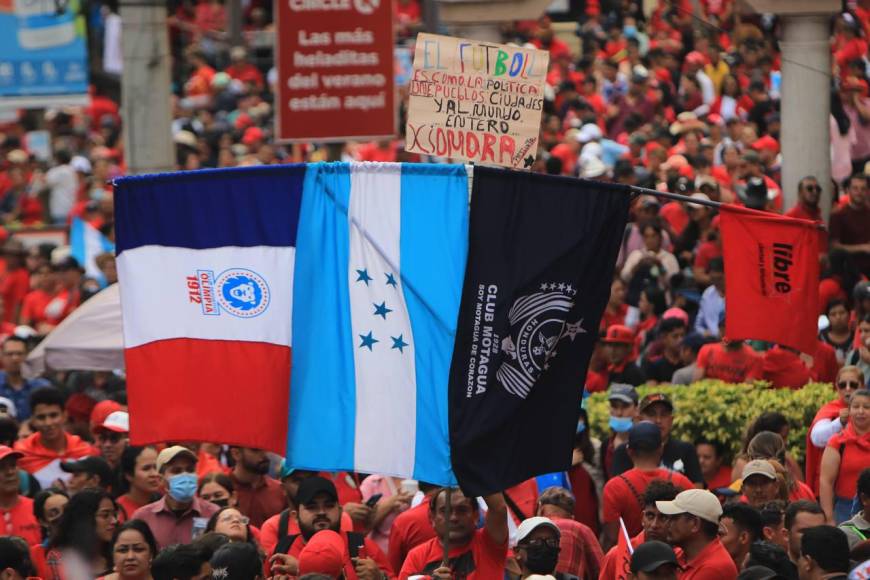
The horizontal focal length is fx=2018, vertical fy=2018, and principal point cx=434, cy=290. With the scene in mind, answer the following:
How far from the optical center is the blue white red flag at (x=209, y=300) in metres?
9.13

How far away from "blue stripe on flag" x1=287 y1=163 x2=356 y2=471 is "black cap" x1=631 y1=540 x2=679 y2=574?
140 centimetres

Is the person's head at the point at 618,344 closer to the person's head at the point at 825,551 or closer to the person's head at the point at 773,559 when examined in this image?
the person's head at the point at 773,559

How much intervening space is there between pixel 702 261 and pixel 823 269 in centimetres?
157

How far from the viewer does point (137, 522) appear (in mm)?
9680

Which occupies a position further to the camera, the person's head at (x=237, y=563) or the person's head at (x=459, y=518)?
the person's head at (x=459, y=518)

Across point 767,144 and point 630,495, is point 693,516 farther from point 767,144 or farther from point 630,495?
point 767,144

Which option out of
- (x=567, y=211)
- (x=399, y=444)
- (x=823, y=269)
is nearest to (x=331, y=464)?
(x=399, y=444)

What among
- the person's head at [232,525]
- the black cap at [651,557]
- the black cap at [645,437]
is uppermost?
the black cap at [651,557]

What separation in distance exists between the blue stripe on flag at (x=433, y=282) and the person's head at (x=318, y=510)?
1.23 meters

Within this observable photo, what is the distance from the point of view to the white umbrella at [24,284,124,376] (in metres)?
15.6

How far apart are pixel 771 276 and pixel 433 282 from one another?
2.19 m

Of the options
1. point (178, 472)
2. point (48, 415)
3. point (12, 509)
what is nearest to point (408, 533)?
point (178, 472)

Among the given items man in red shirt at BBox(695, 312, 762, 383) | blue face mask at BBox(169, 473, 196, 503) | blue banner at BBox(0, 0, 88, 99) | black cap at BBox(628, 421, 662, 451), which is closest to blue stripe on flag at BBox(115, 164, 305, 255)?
blue face mask at BBox(169, 473, 196, 503)

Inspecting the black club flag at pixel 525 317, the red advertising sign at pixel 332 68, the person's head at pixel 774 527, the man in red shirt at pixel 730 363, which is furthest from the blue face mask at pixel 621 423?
the red advertising sign at pixel 332 68
